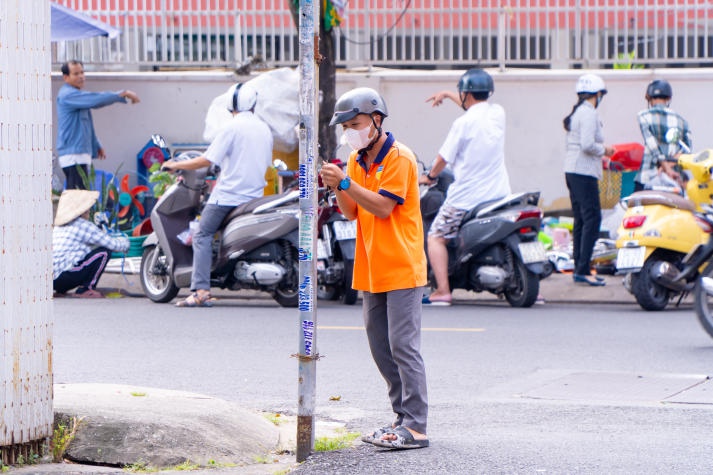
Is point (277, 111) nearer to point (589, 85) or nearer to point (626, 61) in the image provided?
point (589, 85)

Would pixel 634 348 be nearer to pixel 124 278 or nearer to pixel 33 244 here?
pixel 33 244

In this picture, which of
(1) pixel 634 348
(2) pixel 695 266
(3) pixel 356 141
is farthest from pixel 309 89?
(2) pixel 695 266

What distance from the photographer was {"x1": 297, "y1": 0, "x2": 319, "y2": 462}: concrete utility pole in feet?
18.7

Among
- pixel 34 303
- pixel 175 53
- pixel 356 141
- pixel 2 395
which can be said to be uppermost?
pixel 175 53

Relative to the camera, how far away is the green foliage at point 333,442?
6.02 metres

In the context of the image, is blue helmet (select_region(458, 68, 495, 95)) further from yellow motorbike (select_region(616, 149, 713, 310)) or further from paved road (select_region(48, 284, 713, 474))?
paved road (select_region(48, 284, 713, 474))

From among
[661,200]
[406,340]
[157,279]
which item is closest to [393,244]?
[406,340]

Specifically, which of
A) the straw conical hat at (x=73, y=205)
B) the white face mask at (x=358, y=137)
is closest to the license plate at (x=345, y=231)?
the straw conical hat at (x=73, y=205)

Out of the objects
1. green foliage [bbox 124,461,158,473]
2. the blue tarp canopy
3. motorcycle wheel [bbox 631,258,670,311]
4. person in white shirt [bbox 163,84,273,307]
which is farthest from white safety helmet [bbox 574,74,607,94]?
green foliage [bbox 124,461,158,473]

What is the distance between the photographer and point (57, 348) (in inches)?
368

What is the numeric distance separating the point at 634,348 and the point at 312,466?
414 cm

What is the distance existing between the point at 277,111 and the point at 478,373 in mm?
6483

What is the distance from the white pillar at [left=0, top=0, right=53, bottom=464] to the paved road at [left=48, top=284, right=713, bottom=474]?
50.0 inches

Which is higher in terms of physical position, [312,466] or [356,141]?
[356,141]
